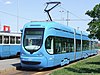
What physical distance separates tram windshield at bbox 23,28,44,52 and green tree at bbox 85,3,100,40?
3.28 m

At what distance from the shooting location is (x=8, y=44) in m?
31.5

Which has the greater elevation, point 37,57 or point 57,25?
point 57,25

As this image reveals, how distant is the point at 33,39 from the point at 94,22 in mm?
4253

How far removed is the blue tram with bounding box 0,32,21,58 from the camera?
30531 mm

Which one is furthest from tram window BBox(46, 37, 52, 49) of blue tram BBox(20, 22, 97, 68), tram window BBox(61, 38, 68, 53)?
tram window BBox(61, 38, 68, 53)

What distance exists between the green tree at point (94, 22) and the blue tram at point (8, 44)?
521 inches

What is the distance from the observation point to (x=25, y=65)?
65.1 ft

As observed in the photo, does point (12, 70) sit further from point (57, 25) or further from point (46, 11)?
point (46, 11)


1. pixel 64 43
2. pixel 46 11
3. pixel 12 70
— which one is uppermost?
pixel 46 11

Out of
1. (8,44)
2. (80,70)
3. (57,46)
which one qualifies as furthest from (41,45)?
(8,44)

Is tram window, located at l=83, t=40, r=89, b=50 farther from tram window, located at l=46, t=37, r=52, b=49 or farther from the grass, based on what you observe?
tram window, located at l=46, t=37, r=52, b=49

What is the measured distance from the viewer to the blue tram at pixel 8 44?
30531 millimetres

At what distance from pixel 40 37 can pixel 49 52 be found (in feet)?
4.15

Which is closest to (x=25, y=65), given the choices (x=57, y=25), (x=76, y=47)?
(x=57, y=25)
